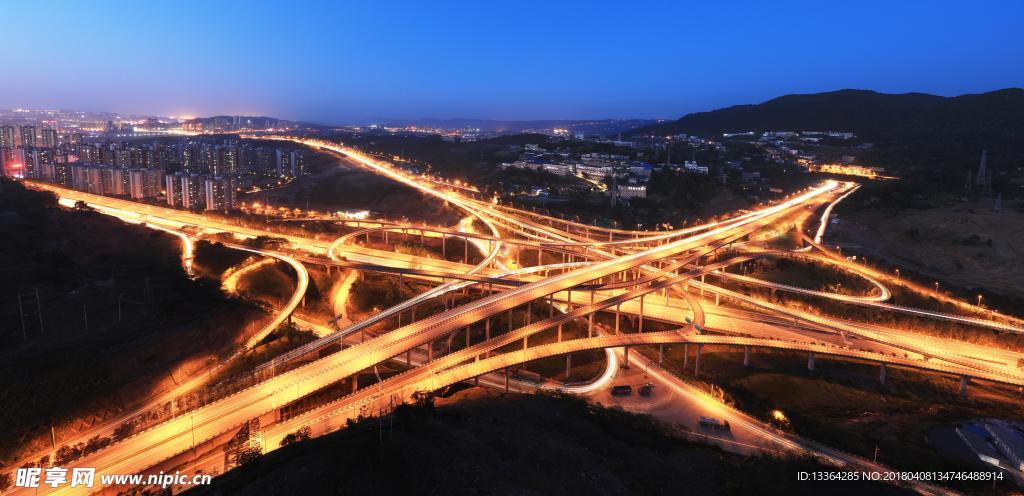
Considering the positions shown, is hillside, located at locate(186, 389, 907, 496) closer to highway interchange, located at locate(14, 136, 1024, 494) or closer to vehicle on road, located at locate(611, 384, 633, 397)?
highway interchange, located at locate(14, 136, 1024, 494)

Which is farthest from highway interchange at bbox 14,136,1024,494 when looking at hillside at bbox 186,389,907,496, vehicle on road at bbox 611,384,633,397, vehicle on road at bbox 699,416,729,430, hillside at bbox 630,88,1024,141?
hillside at bbox 630,88,1024,141

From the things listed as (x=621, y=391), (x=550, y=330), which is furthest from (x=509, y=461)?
(x=550, y=330)

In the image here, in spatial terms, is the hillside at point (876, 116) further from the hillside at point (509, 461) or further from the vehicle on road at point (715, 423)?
the hillside at point (509, 461)

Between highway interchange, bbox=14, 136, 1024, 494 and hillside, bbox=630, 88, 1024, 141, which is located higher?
hillside, bbox=630, 88, 1024, 141

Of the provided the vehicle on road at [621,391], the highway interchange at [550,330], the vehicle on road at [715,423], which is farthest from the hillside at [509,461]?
the vehicle on road at [621,391]

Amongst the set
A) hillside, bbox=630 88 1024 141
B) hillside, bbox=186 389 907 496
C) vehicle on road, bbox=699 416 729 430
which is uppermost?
hillside, bbox=630 88 1024 141

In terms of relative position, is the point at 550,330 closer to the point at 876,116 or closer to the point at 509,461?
the point at 509,461
